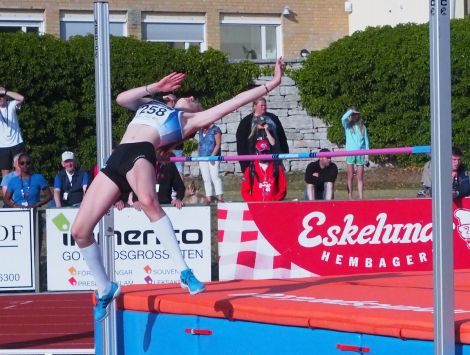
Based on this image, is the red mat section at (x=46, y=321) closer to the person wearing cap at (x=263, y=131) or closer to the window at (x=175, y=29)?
the person wearing cap at (x=263, y=131)

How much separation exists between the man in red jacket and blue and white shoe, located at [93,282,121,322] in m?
5.83

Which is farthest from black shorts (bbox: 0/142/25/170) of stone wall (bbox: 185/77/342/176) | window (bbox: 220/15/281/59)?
window (bbox: 220/15/281/59)

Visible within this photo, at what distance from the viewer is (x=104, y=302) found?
241 inches

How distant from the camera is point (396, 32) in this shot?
18.8 m

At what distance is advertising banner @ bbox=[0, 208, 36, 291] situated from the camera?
37.8 ft

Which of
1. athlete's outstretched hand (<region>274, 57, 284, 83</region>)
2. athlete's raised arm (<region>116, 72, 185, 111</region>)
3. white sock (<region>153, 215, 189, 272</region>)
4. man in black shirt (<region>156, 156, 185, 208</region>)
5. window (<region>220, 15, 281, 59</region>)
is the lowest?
white sock (<region>153, 215, 189, 272</region>)

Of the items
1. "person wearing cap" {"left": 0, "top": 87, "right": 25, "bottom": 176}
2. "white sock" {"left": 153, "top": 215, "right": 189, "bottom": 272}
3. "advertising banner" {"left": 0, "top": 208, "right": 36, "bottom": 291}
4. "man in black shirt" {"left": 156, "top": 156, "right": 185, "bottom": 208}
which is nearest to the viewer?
"white sock" {"left": 153, "top": 215, "right": 189, "bottom": 272}

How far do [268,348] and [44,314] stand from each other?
5.02 meters

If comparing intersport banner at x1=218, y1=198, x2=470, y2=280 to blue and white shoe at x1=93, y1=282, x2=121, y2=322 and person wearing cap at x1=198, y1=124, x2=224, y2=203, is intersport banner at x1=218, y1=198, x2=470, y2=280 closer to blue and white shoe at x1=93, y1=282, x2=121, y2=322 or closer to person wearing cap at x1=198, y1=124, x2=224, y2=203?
person wearing cap at x1=198, y1=124, x2=224, y2=203

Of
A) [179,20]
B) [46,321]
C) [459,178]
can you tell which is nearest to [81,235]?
[46,321]

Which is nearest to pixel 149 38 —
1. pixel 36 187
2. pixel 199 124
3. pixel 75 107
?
pixel 75 107

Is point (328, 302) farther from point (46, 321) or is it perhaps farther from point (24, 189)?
point (24, 189)

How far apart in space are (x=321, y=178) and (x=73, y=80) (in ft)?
20.8

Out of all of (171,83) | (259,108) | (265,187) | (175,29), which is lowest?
(265,187)
